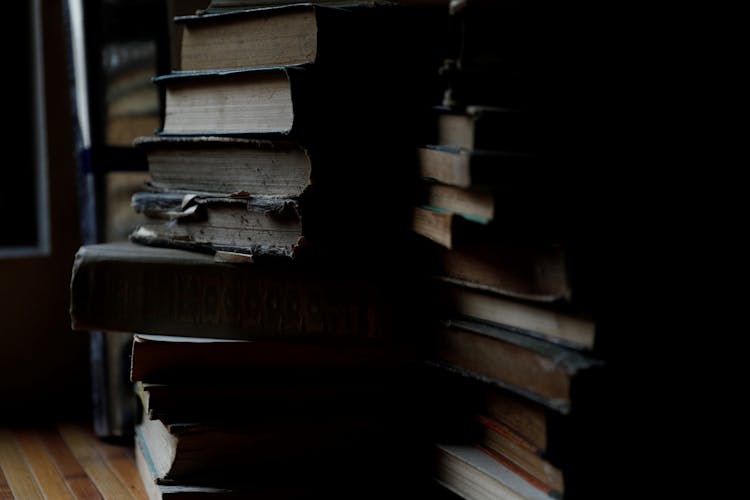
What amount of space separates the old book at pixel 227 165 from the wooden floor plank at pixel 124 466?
370 millimetres

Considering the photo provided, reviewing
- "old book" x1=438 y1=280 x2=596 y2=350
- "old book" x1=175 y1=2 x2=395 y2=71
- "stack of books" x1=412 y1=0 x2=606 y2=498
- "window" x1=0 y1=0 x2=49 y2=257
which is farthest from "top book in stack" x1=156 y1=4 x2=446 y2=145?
"window" x1=0 y1=0 x2=49 y2=257

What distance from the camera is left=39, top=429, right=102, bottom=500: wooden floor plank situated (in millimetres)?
1081

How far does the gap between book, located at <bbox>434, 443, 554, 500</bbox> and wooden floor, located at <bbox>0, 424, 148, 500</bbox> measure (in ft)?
1.23

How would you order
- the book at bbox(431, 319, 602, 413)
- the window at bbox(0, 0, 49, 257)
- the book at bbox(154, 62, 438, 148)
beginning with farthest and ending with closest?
the window at bbox(0, 0, 49, 257) → the book at bbox(154, 62, 438, 148) → the book at bbox(431, 319, 602, 413)

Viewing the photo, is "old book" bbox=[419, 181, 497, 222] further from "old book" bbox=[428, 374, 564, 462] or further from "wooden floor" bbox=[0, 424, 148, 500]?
"wooden floor" bbox=[0, 424, 148, 500]

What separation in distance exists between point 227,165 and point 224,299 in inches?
6.1

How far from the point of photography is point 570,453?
802mm

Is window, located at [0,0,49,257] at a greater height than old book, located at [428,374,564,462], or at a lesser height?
greater

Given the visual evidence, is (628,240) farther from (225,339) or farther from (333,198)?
(225,339)

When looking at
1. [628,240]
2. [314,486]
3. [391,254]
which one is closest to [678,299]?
[628,240]

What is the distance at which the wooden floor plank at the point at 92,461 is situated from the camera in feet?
3.57

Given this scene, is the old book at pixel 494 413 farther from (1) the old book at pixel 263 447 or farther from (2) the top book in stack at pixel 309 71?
(2) the top book in stack at pixel 309 71

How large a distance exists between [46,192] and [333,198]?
0.72 metres

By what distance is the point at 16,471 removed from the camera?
45.5 inches
